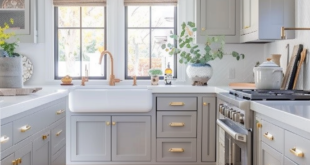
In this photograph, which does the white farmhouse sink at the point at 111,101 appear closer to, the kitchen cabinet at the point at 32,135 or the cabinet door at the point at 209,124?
the cabinet door at the point at 209,124

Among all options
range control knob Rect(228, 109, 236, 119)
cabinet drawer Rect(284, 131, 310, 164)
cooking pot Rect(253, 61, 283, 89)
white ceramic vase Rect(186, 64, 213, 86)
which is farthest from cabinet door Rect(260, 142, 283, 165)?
white ceramic vase Rect(186, 64, 213, 86)

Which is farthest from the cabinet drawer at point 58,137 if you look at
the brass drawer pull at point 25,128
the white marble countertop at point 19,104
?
the brass drawer pull at point 25,128

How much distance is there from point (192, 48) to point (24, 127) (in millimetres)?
2535

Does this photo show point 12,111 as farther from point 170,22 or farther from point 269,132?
point 170,22

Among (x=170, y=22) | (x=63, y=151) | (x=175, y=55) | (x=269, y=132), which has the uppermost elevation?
(x=170, y=22)

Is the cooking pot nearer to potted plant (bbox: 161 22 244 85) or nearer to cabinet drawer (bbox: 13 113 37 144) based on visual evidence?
potted plant (bbox: 161 22 244 85)

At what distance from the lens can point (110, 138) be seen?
12.7 ft

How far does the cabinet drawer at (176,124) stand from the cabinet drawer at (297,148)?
208 centimetres

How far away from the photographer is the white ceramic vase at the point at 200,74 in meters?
4.09

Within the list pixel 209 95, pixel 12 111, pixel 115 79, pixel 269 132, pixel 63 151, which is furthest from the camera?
pixel 115 79

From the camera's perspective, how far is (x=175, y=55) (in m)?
4.54

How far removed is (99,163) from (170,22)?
1.80m

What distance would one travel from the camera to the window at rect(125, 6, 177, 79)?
4.55m

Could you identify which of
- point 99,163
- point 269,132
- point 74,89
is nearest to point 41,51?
point 74,89
